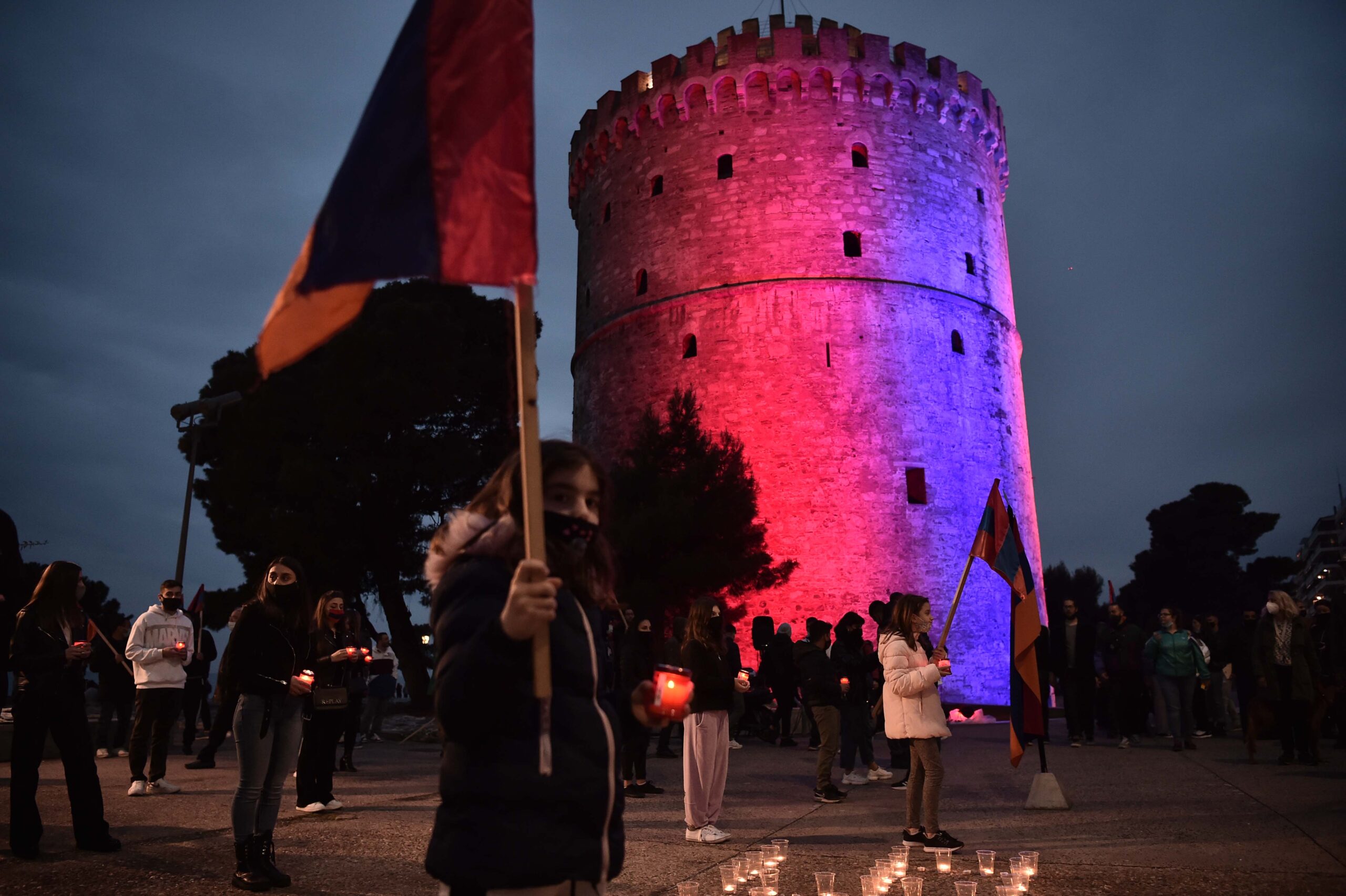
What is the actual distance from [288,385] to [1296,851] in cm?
2154

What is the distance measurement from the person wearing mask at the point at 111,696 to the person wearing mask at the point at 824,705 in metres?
6.73

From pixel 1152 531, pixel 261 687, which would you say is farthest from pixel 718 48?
pixel 1152 531

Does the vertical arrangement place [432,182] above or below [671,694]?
above

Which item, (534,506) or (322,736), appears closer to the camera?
(534,506)

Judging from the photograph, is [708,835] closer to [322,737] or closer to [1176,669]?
[322,737]

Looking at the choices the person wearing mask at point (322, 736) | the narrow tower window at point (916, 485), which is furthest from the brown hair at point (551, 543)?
the narrow tower window at point (916, 485)

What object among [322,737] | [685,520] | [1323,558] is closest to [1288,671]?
[322,737]

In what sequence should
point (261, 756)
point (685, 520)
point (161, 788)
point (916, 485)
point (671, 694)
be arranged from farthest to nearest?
point (916, 485) < point (685, 520) < point (161, 788) < point (261, 756) < point (671, 694)

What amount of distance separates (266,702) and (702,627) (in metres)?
2.88

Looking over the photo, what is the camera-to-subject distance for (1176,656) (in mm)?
9922

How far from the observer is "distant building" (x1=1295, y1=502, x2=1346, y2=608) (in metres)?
67.6

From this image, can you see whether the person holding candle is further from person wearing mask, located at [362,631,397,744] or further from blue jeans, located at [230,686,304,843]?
person wearing mask, located at [362,631,397,744]

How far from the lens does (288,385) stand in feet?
73.0

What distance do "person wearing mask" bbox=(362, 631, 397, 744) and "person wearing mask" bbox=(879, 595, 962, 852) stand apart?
7355mm
